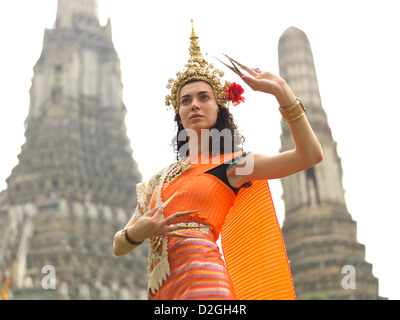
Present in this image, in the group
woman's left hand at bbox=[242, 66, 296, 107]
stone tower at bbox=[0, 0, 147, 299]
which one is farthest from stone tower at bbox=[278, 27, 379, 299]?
woman's left hand at bbox=[242, 66, 296, 107]

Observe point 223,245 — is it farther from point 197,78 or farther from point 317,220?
point 317,220

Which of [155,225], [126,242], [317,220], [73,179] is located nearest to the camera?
[155,225]

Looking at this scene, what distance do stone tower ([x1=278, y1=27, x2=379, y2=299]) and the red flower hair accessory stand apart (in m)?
24.4

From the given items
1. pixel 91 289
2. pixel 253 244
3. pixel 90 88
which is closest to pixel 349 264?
pixel 91 289

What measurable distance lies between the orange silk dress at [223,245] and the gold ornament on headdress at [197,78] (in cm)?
43

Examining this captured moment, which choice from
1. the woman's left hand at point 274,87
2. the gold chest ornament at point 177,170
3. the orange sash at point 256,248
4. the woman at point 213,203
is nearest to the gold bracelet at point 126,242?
the woman at point 213,203

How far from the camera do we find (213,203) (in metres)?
3.03

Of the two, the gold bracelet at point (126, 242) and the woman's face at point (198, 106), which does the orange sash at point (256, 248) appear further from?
the gold bracelet at point (126, 242)

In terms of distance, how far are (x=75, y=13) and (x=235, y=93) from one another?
44.7 metres

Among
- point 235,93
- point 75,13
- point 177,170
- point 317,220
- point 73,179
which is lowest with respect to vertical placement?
point 177,170

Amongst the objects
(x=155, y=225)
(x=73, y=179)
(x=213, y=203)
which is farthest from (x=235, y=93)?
(x=73, y=179)

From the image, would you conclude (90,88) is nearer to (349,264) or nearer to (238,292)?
(349,264)

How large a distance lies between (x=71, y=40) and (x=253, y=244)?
43.2 meters

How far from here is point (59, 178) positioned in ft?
119
